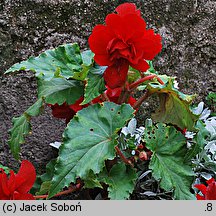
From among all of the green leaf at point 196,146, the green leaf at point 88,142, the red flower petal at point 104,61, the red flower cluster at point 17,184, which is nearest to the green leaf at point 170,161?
the green leaf at point 196,146

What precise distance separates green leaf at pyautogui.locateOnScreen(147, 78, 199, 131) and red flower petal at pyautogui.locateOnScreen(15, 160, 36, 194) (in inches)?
16.5

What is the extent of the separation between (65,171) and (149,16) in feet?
3.34

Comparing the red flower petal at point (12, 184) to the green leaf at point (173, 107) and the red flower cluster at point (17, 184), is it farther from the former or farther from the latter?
the green leaf at point (173, 107)

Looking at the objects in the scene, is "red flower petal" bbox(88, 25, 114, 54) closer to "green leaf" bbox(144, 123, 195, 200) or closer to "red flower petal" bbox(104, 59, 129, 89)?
"red flower petal" bbox(104, 59, 129, 89)

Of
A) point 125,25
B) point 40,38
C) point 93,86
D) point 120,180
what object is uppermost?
point 40,38

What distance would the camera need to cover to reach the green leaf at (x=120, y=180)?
4.76 feet

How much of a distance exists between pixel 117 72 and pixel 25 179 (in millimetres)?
391

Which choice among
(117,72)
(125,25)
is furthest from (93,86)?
(125,25)

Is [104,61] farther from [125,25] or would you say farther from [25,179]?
[25,179]

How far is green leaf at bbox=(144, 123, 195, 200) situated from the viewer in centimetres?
144

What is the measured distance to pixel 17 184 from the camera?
140 centimetres

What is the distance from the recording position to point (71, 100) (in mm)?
1551

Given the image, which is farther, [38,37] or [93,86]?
[38,37]
